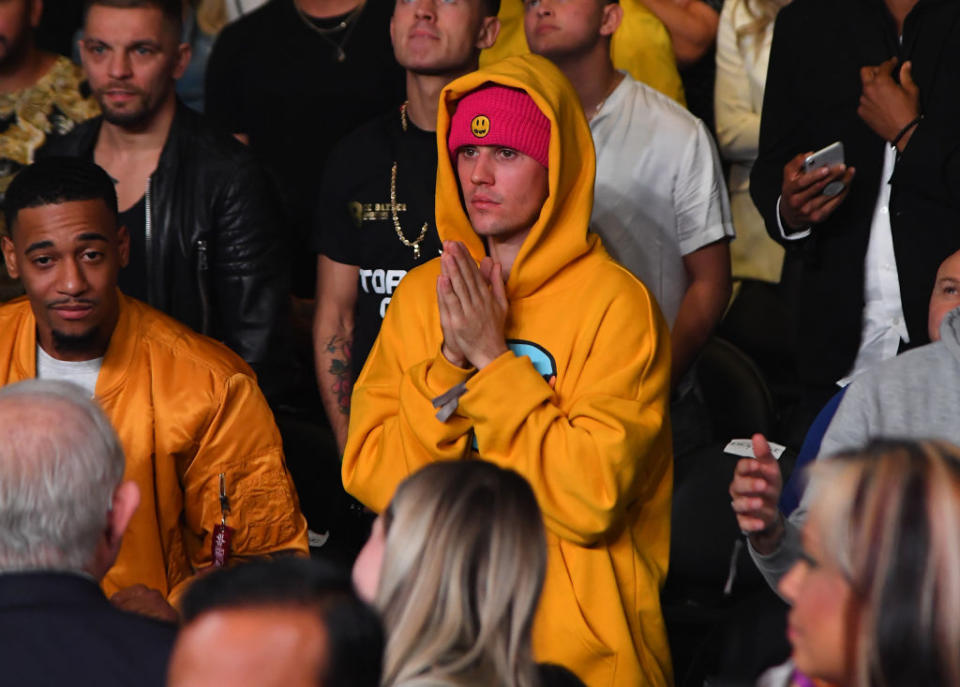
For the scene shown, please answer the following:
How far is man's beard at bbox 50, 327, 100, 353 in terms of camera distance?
3.42 metres

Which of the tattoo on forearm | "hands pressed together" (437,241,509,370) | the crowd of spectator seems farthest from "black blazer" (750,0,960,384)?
the tattoo on forearm

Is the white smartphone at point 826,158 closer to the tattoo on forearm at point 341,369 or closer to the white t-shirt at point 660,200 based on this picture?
the white t-shirt at point 660,200

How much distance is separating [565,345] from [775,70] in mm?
1339

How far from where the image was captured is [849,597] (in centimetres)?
177

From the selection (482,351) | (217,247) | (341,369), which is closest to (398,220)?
(341,369)

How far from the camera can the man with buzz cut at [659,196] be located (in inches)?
158

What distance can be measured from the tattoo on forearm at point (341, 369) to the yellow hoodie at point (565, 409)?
2.45 feet

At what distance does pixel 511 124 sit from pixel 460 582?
1.55 meters

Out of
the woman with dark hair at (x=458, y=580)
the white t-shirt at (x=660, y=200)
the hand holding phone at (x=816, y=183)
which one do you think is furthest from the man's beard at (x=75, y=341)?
the hand holding phone at (x=816, y=183)

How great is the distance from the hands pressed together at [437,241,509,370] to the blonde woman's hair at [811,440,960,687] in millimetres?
1313

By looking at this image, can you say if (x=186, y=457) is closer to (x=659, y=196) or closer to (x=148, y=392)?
(x=148, y=392)

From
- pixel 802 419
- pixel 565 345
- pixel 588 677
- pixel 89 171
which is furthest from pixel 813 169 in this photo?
pixel 89 171

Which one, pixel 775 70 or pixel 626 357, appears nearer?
pixel 626 357

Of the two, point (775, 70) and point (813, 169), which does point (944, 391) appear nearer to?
point (813, 169)
